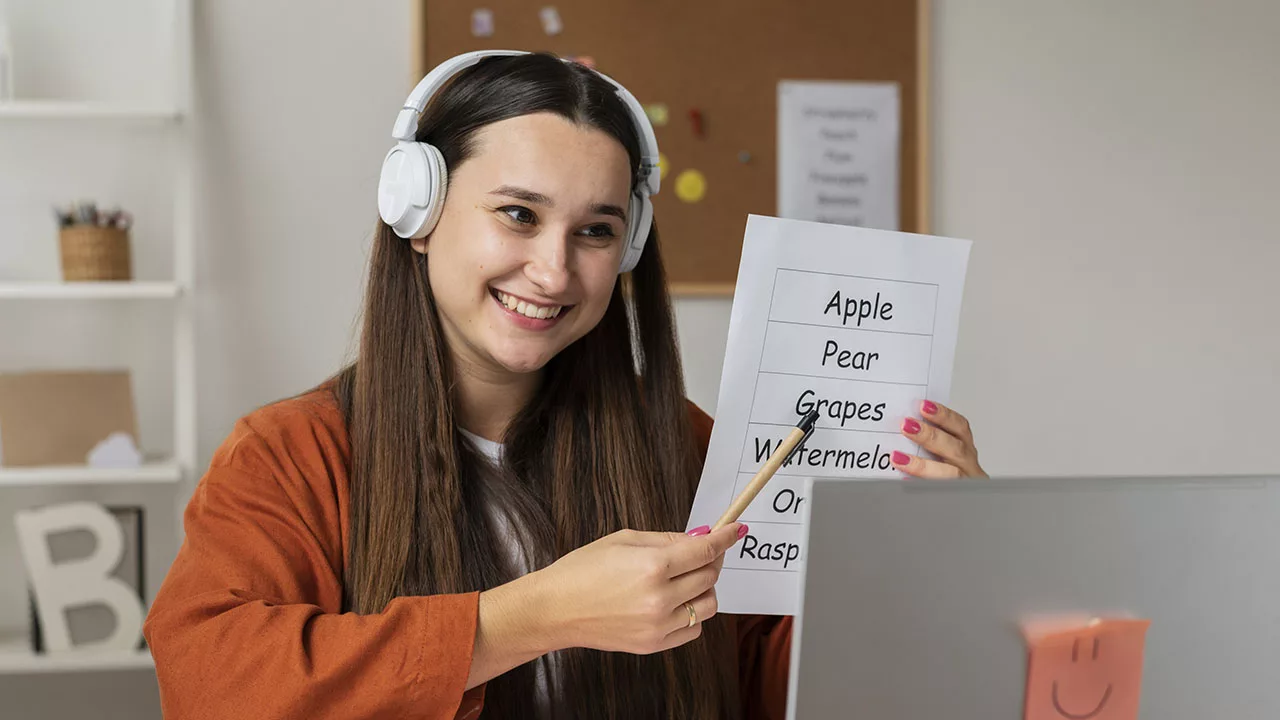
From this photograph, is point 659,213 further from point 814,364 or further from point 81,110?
point 814,364

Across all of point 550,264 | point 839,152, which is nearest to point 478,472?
point 550,264

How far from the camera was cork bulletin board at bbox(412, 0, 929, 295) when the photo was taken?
94.9 inches

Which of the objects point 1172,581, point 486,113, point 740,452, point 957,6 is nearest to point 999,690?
point 1172,581

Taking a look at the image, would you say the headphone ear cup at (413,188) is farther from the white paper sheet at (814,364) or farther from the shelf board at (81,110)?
the shelf board at (81,110)

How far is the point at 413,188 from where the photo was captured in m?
1.20

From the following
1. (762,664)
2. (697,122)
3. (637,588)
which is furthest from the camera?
(697,122)

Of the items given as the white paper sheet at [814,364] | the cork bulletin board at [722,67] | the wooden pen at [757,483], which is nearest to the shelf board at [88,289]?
the cork bulletin board at [722,67]

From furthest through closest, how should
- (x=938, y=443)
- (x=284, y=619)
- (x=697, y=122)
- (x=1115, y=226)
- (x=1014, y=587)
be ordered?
1. (x=1115, y=226)
2. (x=697, y=122)
3. (x=938, y=443)
4. (x=284, y=619)
5. (x=1014, y=587)

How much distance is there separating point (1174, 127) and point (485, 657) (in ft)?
7.64

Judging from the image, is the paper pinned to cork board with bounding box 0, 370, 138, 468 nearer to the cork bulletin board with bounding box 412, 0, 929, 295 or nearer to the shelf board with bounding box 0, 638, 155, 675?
the shelf board with bounding box 0, 638, 155, 675

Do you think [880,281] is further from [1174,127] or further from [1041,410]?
[1174,127]

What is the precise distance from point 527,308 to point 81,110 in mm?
1310

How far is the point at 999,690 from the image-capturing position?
2.31 feet

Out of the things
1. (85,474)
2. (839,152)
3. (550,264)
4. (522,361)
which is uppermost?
(839,152)
